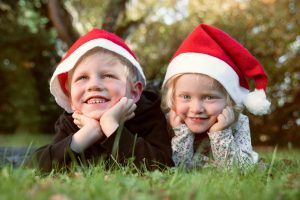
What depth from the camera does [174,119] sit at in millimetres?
3504

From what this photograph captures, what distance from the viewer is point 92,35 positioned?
363cm

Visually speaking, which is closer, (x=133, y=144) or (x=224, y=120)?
(x=133, y=144)

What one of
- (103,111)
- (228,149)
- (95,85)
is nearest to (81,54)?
(95,85)

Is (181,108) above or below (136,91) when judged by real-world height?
below

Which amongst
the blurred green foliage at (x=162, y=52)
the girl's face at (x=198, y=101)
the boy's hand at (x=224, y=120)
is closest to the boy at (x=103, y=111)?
the girl's face at (x=198, y=101)

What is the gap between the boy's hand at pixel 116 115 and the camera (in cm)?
324

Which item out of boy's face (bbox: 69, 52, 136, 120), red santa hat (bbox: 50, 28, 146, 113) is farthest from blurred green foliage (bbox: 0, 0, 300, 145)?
boy's face (bbox: 69, 52, 136, 120)

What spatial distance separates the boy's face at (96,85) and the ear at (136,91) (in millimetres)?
178

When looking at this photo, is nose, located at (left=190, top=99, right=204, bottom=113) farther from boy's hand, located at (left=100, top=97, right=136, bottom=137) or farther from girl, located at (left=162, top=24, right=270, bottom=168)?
boy's hand, located at (left=100, top=97, right=136, bottom=137)

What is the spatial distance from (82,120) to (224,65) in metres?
1.10

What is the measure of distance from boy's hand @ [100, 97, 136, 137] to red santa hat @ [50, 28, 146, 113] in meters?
0.38

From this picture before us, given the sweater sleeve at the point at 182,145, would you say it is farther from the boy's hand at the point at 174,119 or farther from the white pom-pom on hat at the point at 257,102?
the white pom-pom on hat at the point at 257,102

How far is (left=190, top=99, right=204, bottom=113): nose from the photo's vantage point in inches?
133

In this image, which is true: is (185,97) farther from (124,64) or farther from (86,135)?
(86,135)
